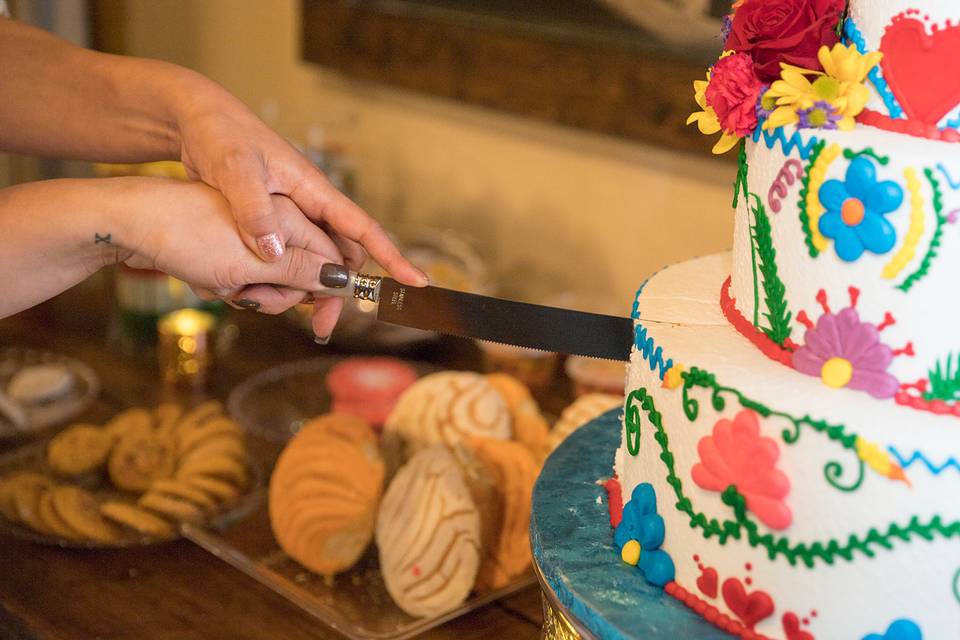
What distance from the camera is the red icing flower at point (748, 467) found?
2.81 feet

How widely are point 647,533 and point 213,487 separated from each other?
0.77 metres

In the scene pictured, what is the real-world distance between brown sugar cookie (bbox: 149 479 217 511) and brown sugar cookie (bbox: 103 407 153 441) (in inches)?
7.3

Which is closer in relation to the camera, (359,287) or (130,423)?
(359,287)

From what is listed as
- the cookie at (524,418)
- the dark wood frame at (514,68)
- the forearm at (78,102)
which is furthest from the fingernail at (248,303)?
the dark wood frame at (514,68)

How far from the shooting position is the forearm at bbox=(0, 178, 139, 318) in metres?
1.08

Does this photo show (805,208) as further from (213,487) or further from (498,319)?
(213,487)

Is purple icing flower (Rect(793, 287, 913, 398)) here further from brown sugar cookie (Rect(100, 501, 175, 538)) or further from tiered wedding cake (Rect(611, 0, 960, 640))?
brown sugar cookie (Rect(100, 501, 175, 538))

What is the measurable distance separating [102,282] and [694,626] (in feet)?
6.28

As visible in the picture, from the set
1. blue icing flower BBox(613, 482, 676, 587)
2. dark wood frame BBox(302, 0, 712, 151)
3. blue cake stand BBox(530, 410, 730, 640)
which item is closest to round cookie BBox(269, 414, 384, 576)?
blue cake stand BBox(530, 410, 730, 640)

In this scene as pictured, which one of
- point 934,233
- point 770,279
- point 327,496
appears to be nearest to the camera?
point 934,233

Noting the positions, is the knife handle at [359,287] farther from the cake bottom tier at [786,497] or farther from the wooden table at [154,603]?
the wooden table at [154,603]

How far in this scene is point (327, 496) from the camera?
143 centimetres

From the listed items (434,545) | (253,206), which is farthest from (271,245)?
(434,545)

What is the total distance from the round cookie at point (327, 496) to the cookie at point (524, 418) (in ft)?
0.80
